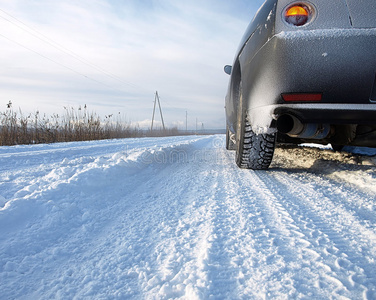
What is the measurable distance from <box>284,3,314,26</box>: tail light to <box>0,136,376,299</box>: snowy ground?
4.07ft

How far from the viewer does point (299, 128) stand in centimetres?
209

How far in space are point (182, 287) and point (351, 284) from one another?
1.87 feet

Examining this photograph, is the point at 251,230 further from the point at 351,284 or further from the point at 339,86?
the point at 339,86

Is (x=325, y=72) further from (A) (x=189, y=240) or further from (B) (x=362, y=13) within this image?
(A) (x=189, y=240)

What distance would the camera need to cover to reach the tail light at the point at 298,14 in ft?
4.81

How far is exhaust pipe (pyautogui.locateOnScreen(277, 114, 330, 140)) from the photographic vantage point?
205 cm

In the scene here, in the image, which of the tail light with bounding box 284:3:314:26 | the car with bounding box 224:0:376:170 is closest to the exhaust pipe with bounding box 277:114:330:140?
the car with bounding box 224:0:376:170

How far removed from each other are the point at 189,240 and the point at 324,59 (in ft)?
4.66

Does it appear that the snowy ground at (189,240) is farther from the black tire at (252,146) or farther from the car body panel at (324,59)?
the car body panel at (324,59)

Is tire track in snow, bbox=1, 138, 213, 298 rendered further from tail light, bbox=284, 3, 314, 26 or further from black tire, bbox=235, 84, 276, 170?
tail light, bbox=284, 3, 314, 26

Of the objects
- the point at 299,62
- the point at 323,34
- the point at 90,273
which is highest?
the point at 323,34

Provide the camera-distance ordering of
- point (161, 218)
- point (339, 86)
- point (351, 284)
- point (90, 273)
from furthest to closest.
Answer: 1. point (339, 86)
2. point (161, 218)
3. point (90, 273)
4. point (351, 284)

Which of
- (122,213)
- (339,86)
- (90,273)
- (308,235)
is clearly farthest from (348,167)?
(90,273)

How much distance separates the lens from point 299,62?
1492 mm
